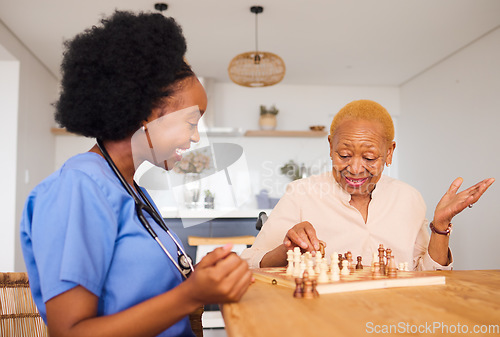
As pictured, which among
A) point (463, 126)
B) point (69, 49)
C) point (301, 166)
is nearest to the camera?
point (69, 49)

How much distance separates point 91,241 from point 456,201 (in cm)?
128

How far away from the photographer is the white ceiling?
4176mm

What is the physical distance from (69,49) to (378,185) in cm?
138

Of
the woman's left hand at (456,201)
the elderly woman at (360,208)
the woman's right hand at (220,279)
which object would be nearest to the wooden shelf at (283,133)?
the elderly woman at (360,208)

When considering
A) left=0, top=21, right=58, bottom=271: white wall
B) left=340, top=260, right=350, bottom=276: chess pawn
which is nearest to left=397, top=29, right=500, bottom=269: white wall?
left=340, top=260, right=350, bottom=276: chess pawn

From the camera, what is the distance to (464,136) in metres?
5.45

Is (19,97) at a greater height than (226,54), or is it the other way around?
(226,54)

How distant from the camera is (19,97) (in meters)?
5.01

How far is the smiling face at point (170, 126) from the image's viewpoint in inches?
44.3

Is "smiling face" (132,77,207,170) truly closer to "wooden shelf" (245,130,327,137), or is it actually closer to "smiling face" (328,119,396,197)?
"smiling face" (328,119,396,197)

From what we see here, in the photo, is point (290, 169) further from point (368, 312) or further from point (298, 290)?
point (368, 312)

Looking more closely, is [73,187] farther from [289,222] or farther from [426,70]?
[426,70]

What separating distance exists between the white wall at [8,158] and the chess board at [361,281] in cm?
451

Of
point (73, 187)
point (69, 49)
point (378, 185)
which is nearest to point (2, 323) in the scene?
point (73, 187)
